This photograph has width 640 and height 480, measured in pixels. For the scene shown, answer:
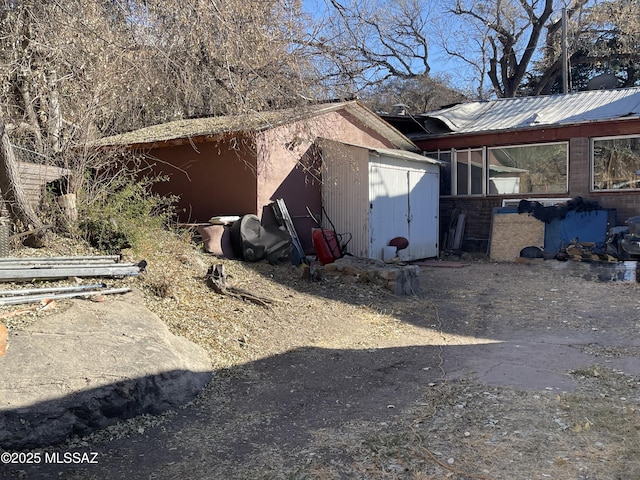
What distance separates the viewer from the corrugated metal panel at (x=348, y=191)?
37.9 feet

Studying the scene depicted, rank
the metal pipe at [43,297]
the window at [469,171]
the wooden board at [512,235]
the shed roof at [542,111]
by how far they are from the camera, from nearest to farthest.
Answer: the metal pipe at [43,297] < the wooden board at [512,235] < the shed roof at [542,111] < the window at [469,171]

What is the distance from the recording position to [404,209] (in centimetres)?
1280

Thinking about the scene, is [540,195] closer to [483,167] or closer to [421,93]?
[483,167]

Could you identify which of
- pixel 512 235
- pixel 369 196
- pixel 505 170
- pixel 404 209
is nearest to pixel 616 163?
pixel 505 170

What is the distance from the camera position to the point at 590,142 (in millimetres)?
13664

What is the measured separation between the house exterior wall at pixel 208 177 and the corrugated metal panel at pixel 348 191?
6.65 ft

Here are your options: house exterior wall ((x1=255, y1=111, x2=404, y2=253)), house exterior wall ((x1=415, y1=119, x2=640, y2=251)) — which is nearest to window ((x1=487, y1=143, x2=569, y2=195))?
house exterior wall ((x1=415, y1=119, x2=640, y2=251))

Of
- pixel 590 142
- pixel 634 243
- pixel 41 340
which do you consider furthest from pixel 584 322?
pixel 590 142

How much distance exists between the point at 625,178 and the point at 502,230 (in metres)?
3.11

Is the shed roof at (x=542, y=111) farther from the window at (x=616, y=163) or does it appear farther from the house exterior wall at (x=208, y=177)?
the house exterior wall at (x=208, y=177)

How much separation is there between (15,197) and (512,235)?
35.8ft

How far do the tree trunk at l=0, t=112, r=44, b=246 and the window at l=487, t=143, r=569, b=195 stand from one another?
38.2 feet

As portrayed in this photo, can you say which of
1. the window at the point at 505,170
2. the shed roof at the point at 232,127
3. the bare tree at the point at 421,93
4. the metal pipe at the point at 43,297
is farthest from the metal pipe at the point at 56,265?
the bare tree at the point at 421,93

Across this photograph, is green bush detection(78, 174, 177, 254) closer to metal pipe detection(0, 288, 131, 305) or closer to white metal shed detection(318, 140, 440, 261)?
metal pipe detection(0, 288, 131, 305)
